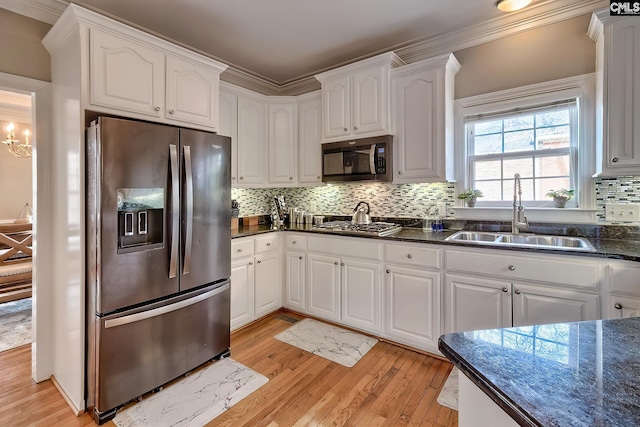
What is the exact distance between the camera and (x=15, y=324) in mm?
3029

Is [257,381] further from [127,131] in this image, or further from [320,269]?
[127,131]

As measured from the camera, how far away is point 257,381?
2.10 m

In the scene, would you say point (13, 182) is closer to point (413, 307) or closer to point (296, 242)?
point (296, 242)

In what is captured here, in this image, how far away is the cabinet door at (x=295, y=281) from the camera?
313cm

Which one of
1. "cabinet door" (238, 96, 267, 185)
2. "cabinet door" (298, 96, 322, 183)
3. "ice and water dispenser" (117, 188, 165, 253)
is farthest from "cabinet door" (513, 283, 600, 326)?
"cabinet door" (238, 96, 267, 185)

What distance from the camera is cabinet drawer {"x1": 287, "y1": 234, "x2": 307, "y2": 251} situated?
3.09 meters

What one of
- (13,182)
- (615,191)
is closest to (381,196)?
(615,191)

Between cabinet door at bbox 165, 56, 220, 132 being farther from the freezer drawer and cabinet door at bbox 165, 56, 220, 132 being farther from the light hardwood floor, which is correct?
the light hardwood floor

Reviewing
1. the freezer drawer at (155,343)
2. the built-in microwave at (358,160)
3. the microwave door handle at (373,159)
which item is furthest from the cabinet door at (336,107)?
the freezer drawer at (155,343)

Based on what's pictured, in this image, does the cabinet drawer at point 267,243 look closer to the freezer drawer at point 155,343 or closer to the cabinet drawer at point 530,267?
the freezer drawer at point 155,343

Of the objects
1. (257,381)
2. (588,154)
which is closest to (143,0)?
(257,381)

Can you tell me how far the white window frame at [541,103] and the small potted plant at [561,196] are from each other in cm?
4

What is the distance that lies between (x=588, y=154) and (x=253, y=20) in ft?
9.15

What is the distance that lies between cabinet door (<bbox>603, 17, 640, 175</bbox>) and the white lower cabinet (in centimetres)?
273
